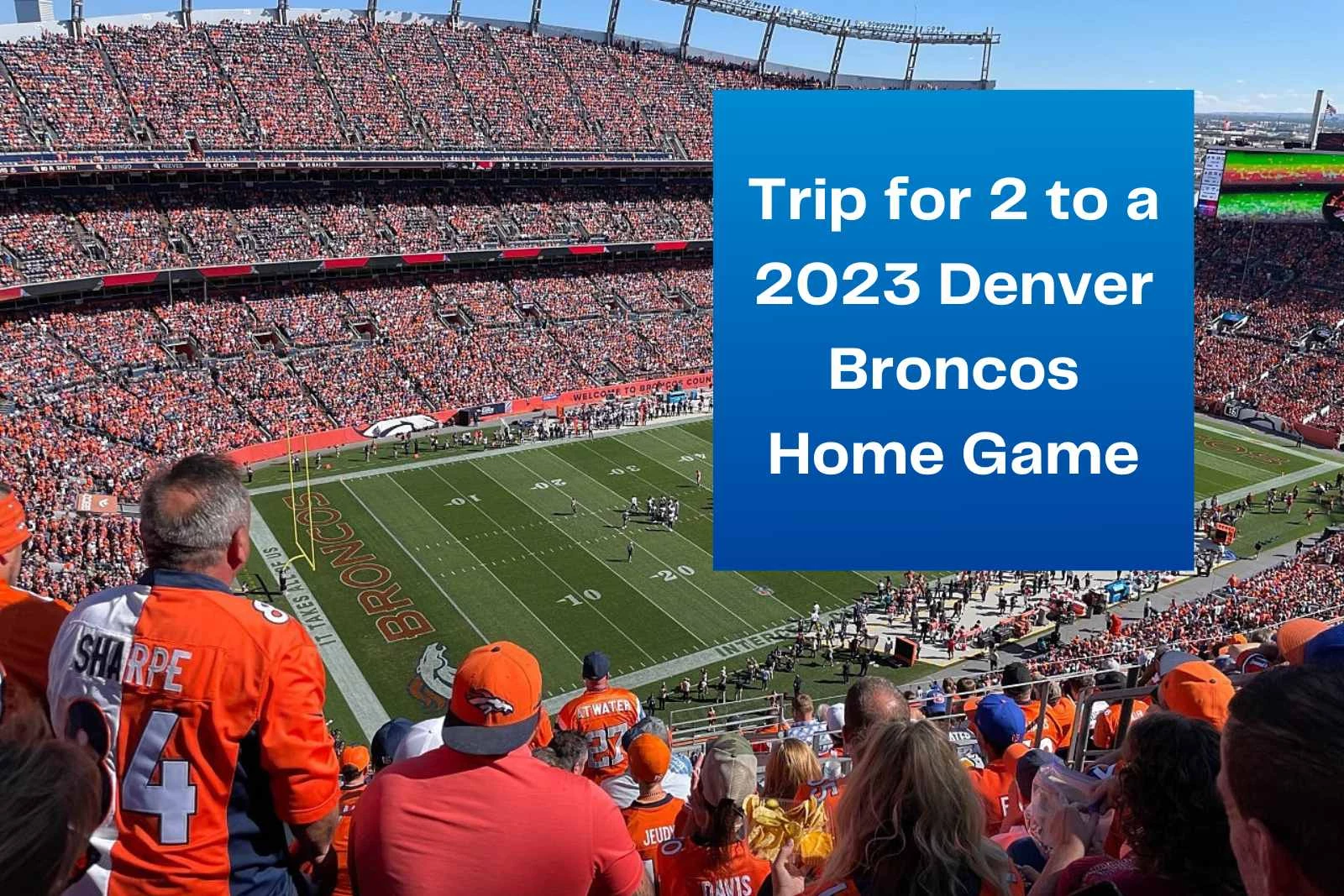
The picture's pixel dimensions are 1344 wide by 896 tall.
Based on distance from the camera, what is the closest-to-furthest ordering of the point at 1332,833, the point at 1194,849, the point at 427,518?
the point at 1332,833, the point at 1194,849, the point at 427,518

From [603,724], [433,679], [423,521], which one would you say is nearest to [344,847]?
[603,724]

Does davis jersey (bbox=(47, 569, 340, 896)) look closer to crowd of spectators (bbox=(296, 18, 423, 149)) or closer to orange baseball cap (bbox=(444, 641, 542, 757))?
orange baseball cap (bbox=(444, 641, 542, 757))

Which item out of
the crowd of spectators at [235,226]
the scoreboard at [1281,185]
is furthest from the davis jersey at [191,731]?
the scoreboard at [1281,185]

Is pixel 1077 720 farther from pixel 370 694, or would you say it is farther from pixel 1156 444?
pixel 370 694

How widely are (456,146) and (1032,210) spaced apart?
4686 centimetres

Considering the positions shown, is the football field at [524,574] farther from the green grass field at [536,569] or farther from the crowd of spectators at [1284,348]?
the crowd of spectators at [1284,348]

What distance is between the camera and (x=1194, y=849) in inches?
97.3

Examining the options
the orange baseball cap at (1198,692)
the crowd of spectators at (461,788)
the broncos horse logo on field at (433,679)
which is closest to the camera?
the crowd of spectators at (461,788)

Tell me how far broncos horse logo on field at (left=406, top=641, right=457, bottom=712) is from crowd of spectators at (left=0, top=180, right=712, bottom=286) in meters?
23.2

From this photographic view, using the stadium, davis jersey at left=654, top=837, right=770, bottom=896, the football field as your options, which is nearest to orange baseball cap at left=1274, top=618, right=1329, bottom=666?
the stadium

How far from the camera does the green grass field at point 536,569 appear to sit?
822 inches

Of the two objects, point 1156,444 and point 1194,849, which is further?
point 1156,444

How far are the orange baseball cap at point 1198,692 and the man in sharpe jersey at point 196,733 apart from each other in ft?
11.3

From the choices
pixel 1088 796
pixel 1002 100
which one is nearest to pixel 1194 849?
pixel 1088 796
